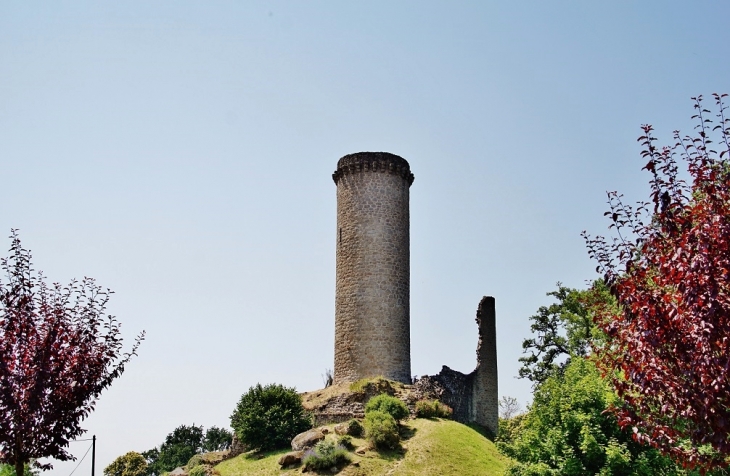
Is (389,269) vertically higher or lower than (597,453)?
higher

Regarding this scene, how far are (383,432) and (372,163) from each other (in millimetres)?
14445

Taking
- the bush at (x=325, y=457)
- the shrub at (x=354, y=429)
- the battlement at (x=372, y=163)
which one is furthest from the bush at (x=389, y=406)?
the battlement at (x=372, y=163)

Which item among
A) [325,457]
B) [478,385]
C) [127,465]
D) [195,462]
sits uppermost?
[478,385]

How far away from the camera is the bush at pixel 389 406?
2692 centimetres

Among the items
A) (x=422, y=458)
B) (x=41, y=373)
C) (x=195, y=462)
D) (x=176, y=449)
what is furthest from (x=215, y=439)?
(x=41, y=373)

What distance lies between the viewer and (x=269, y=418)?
2805cm

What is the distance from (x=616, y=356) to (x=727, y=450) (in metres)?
2.46

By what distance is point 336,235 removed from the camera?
35562 millimetres

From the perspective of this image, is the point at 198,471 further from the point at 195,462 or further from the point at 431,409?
the point at 431,409

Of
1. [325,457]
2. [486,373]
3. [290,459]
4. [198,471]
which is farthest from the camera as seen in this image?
[486,373]

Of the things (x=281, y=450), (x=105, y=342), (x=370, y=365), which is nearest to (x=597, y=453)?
(x=105, y=342)

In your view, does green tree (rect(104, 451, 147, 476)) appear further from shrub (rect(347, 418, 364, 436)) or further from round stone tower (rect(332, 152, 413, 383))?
shrub (rect(347, 418, 364, 436))

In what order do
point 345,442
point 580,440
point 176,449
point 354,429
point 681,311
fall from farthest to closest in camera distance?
point 176,449 → point 354,429 → point 345,442 → point 580,440 → point 681,311

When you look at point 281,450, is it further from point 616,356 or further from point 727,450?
point 727,450
